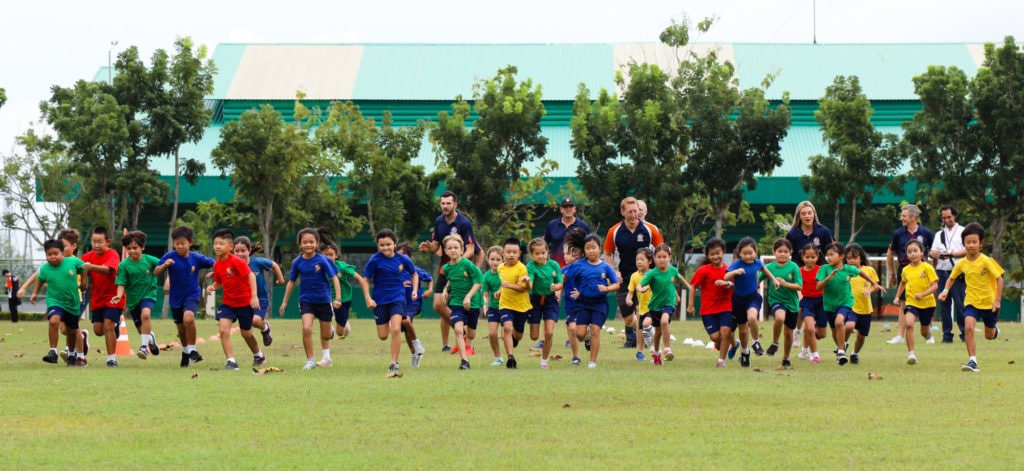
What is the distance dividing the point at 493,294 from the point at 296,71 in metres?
35.5

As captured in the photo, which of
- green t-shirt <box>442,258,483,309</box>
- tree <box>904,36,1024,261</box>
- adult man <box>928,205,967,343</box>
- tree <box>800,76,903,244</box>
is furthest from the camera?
tree <box>800,76,903,244</box>

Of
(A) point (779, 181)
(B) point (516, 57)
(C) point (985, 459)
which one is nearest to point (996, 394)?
(C) point (985, 459)

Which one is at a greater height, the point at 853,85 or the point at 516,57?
the point at 516,57

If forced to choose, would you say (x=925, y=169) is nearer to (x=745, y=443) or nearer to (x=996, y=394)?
(x=996, y=394)

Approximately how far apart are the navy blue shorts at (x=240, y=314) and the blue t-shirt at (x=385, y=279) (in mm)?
1393

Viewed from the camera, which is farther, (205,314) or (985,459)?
(205,314)

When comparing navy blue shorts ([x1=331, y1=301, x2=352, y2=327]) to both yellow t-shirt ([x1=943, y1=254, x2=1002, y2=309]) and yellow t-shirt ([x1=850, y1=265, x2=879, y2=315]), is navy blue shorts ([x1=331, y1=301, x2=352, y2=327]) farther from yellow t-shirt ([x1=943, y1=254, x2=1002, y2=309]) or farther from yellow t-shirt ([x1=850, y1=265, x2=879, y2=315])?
yellow t-shirt ([x1=943, y1=254, x2=1002, y2=309])

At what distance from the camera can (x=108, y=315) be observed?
1627cm

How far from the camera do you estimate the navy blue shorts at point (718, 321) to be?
1575 cm

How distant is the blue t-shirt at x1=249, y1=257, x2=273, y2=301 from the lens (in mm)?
18172

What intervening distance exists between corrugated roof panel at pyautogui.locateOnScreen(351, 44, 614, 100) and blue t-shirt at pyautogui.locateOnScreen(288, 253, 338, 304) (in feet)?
109

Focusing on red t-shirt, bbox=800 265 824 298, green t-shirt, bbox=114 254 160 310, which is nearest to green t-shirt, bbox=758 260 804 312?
red t-shirt, bbox=800 265 824 298

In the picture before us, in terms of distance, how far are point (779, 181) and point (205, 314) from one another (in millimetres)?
17526

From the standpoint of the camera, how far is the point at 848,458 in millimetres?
8062
